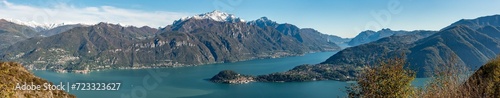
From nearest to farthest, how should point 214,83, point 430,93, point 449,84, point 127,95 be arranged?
point 449,84
point 430,93
point 127,95
point 214,83

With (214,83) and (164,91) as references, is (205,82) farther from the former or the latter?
(164,91)

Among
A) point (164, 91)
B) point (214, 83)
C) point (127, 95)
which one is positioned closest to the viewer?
point (127, 95)

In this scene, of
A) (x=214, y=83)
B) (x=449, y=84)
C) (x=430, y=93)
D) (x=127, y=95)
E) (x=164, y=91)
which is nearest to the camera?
(x=449, y=84)

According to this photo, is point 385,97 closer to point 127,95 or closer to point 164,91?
point 127,95

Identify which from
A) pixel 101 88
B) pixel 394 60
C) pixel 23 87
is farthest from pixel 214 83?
pixel 394 60

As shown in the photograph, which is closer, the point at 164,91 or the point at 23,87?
the point at 23,87

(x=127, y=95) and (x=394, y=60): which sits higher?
(x=394, y=60)

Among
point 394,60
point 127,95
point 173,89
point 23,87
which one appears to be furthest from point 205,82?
point 394,60

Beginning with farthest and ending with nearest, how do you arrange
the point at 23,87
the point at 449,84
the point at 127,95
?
1. the point at 127,95
2. the point at 23,87
3. the point at 449,84

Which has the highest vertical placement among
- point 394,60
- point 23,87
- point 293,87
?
point 394,60
